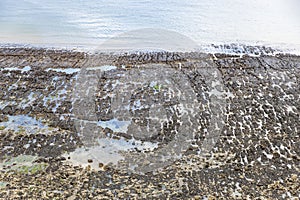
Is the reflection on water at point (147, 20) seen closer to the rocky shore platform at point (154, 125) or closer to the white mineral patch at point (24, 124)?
the rocky shore platform at point (154, 125)

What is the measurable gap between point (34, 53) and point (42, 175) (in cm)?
867

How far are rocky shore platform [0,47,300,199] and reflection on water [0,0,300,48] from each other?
2.43m

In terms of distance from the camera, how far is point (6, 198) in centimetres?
702

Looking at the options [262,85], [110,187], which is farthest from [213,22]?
[110,187]

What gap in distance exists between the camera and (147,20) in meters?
18.8

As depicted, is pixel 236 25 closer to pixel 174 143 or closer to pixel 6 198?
pixel 174 143

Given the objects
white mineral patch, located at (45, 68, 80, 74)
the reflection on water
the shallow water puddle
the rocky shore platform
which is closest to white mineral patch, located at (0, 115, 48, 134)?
the rocky shore platform

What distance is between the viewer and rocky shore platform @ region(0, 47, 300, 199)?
293 inches

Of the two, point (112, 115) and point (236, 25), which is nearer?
point (112, 115)

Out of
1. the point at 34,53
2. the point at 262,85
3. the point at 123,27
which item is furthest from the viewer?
the point at 123,27

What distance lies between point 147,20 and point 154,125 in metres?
10.7

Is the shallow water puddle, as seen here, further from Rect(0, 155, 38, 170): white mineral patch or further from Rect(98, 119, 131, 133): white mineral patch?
Rect(0, 155, 38, 170): white mineral patch

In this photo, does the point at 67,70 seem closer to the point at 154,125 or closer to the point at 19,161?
the point at 154,125

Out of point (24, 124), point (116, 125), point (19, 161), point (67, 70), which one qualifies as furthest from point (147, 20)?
point (19, 161)
